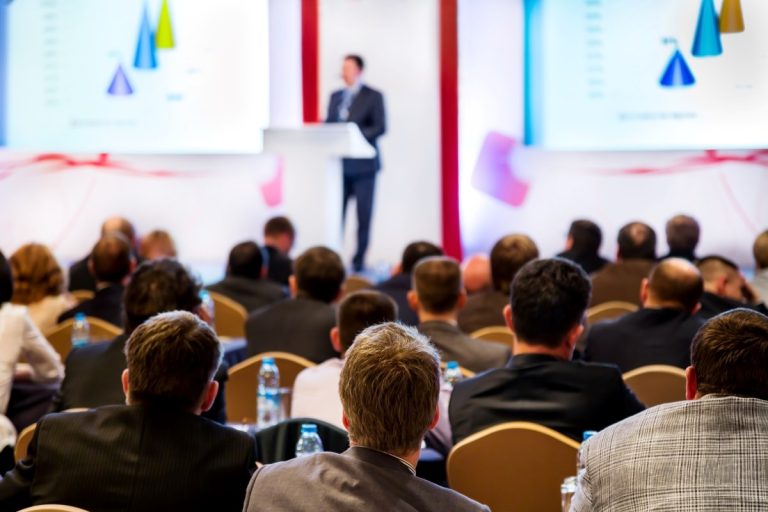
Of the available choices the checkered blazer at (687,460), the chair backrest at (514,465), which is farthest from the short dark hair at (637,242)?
the checkered blazer at (687,460)

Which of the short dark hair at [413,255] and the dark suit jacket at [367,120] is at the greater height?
the dark suit jacket at [367,120]

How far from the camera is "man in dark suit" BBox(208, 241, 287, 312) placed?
6395 mm

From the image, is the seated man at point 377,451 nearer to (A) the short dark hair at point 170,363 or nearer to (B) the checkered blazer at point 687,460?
(B) the checkered blazer at point 687,460

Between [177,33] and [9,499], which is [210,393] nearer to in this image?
[9,499]

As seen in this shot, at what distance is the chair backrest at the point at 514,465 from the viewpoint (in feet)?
9.46

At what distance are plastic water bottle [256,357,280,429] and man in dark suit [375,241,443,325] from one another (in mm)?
1318

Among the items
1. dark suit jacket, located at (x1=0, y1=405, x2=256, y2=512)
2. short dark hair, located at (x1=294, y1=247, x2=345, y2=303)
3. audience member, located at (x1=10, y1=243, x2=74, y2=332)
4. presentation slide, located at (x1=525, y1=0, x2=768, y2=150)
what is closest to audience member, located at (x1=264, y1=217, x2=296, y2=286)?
audience member, located at (x1=10, y1=243, x2=74, y2=332)

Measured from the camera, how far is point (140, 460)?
95.5 inches

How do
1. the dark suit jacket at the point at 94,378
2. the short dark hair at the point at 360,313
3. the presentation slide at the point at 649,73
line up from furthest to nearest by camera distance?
the presentation slide at the point at 649,73 < the short dark hair at the point at 360,313 < the dark suit jacket at the point at 94,378

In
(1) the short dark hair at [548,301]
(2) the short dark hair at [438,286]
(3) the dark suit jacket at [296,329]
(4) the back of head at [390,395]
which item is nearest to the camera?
(4) the back of head at [390,395]

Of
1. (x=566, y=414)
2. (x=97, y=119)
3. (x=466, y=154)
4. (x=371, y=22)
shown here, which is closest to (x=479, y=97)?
(x=466, y=154)

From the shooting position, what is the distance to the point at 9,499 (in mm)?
2482

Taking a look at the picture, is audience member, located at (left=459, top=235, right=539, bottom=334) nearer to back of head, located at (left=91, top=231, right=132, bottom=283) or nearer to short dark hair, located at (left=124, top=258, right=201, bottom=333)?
back of head, located at (left=91, top=231, right=132, bottom=283)

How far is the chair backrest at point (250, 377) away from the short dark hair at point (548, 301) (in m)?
1.03
